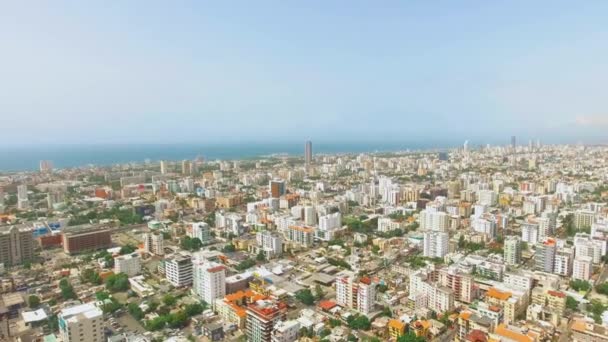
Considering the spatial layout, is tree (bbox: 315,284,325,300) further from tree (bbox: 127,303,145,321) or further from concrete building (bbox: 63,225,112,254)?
concrete building (bbox: 63,225,112,254)

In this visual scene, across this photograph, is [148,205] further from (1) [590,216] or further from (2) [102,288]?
(1) [590,216]

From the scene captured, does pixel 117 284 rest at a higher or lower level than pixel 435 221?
lower

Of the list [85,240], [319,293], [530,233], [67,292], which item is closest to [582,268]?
[530,233]

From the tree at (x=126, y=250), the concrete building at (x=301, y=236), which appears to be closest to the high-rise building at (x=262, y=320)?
the concrete building at (x=301, y=236)

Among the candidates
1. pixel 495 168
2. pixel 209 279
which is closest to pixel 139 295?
pixel 209 279

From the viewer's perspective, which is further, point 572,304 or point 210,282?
point 210,282

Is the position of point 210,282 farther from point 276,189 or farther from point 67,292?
point 276,189

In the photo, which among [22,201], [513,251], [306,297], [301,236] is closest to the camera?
[306,297]

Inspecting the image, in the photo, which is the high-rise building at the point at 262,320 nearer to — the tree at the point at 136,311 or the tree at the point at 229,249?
the tree at the point at 136,311
